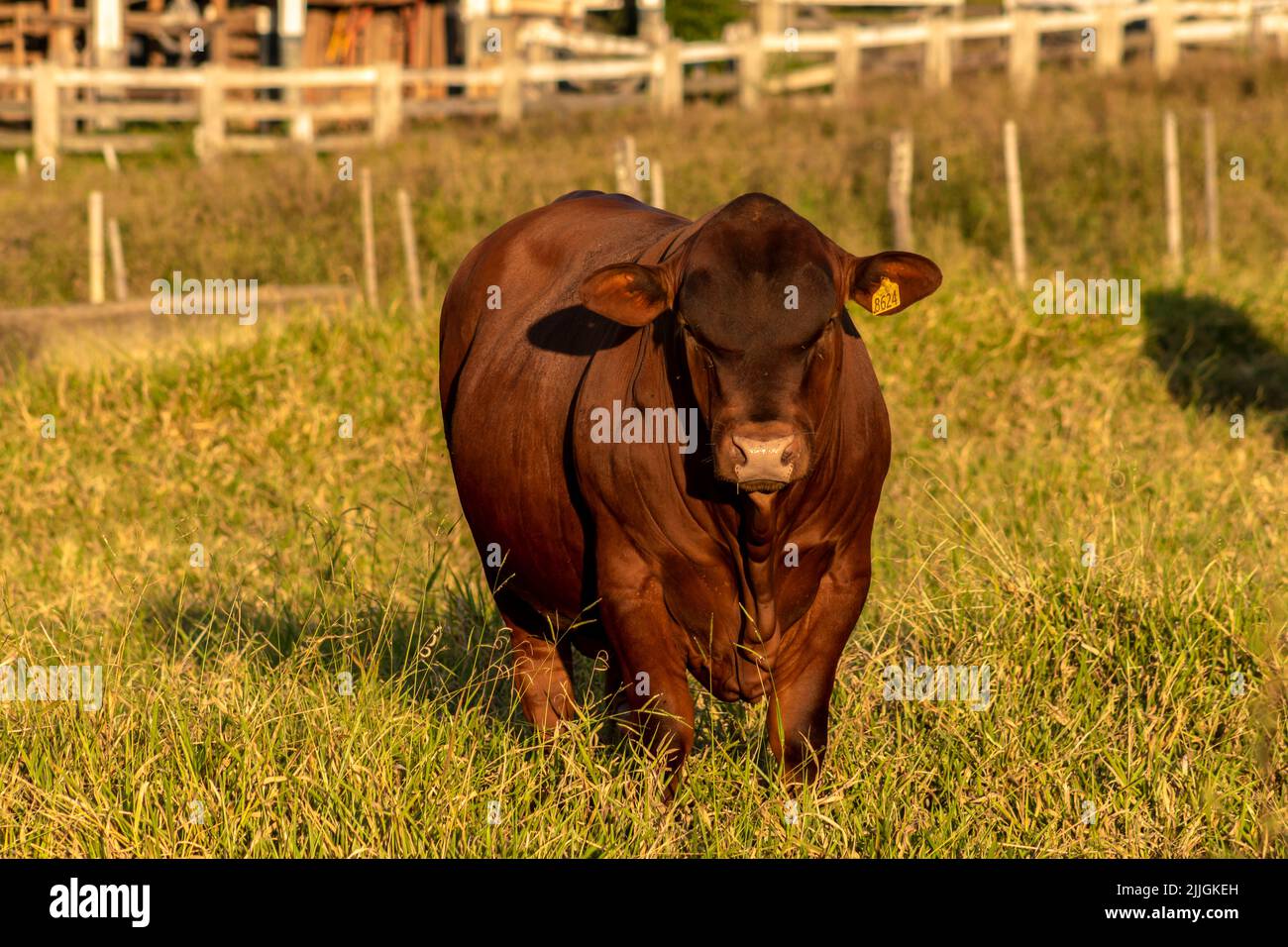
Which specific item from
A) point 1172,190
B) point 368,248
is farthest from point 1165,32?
point 368,248

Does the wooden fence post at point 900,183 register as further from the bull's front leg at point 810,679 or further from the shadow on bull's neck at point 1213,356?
the bull's front leg at point 810,679

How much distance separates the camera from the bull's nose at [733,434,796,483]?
3.93m

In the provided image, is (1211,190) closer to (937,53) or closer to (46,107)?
(937,53)

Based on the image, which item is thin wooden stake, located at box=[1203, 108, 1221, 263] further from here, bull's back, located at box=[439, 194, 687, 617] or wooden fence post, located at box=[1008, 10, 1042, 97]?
bull's back, located at box=[439, 194, 687, 617]

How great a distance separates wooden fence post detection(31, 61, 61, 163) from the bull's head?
21615mm

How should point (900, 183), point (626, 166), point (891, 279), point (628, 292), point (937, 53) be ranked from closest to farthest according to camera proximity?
1. point (628, 292)
2. point (891, 279)
3. point (626, 166)
4. point (900, 183)
5. point (937, 53)

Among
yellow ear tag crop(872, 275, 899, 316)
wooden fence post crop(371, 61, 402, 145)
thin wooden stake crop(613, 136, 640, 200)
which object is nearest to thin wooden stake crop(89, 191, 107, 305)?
thin wooden stake crop(613, 136, 640, 200)

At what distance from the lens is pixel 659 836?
4.22 m

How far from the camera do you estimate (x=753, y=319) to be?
407 centimetres

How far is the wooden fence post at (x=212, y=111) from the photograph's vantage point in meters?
23.7

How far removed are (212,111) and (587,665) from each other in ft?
63.5

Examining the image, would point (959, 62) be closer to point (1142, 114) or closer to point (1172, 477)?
point (1142, 114)

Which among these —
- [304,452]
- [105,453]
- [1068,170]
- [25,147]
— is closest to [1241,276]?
[1068,170]

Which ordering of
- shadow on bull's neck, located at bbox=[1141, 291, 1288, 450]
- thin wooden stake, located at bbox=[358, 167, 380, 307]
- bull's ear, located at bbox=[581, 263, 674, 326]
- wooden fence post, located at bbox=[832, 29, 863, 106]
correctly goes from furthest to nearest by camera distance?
1. wooden fence post, located at bbox=[832, 29, 863, 106]
2. thin wooden stake, located at bbox=[358, 167, 380, 307]
3. shadow on bull's neck, located at bbox=[1141, 291, 1288, 450]
4. bull's ear, located at bbox=[581, 263, 674, 326]
